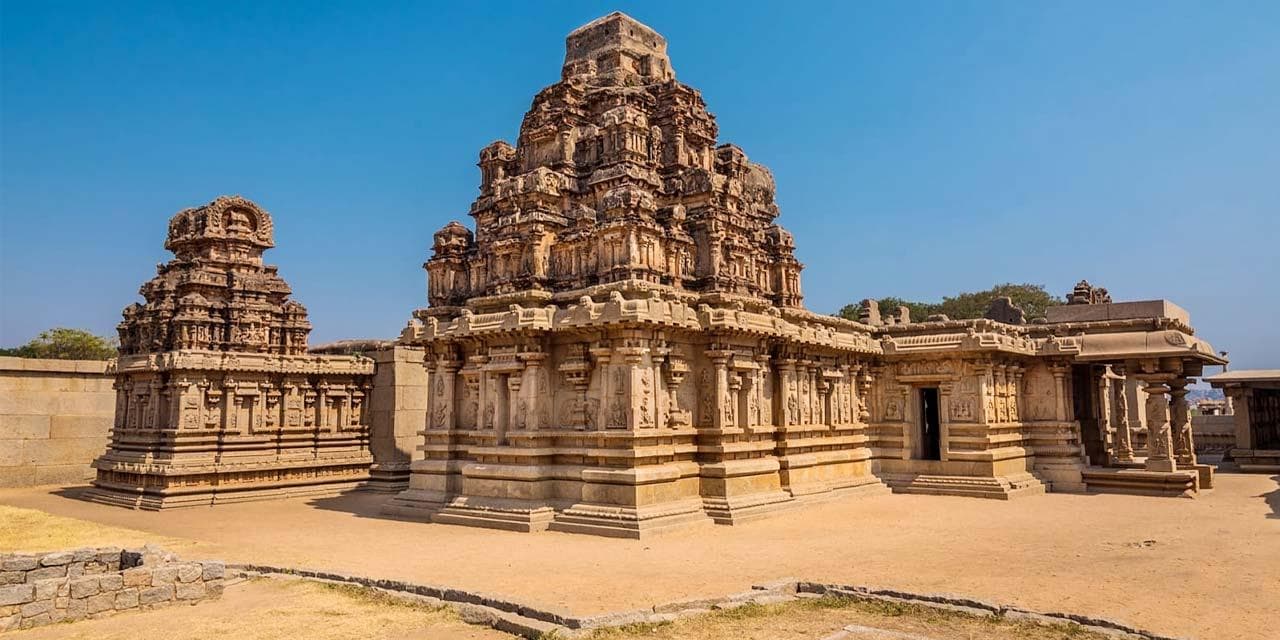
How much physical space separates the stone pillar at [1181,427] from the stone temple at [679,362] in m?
0.05

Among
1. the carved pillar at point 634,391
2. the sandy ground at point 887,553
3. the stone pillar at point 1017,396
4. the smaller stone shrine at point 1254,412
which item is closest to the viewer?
the sandy ground at point 887,553

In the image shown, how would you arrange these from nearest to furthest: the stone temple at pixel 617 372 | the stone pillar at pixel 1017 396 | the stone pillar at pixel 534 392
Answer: the stone temple at pixel 617 372, the stone pillar at pixel 534 392, the stone pillar at pixel 1017 396

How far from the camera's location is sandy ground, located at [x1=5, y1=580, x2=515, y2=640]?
26.5 feet

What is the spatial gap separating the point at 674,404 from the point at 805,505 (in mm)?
4219

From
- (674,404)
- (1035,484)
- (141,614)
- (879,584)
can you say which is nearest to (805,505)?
(674,404)

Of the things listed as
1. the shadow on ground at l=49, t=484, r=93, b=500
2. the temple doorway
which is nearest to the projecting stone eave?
the shadow on ground at l=49, t=484, r=93, b=500

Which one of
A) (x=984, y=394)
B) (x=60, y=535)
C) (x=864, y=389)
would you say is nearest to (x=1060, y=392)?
(x=984, y=394)

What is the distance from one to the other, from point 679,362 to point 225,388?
13.3 m

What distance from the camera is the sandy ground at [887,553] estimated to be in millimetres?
9219

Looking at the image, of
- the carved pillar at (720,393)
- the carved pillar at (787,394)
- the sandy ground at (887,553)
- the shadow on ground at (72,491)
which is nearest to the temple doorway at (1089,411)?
the sandy ground at (887,553)

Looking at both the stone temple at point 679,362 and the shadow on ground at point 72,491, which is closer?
the stone temple at point 679,362

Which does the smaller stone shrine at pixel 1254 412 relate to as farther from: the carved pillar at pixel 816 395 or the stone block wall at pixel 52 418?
the stone block wall at pixel 52 418

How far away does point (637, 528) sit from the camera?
1411 cm

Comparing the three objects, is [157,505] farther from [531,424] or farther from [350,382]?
[531,424]
